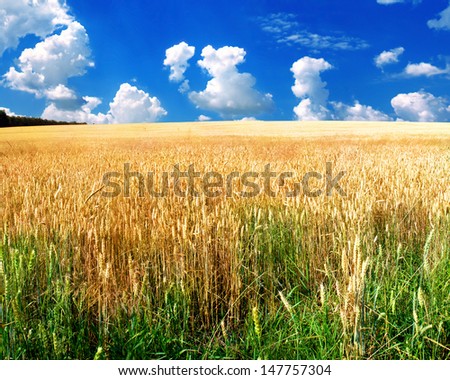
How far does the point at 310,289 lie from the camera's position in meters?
2.50

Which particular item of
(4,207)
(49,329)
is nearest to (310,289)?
(49,329)

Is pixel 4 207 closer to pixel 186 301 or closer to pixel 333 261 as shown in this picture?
pixel 186 301

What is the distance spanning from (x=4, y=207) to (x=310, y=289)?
3200mm
